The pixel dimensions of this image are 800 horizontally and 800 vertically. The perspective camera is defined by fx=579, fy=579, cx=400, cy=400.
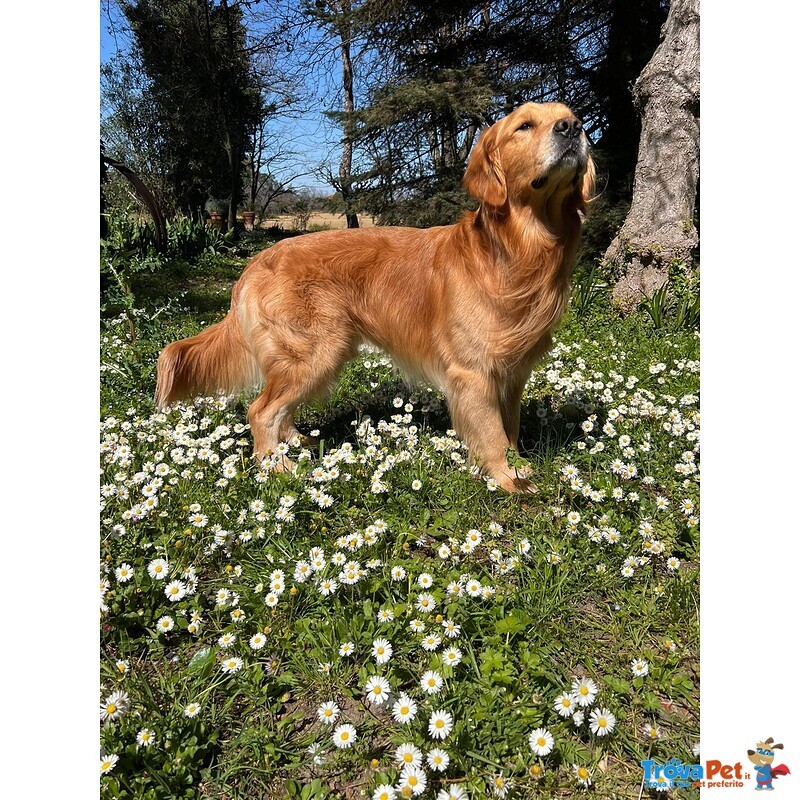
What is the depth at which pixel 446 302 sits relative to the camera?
3.29 m

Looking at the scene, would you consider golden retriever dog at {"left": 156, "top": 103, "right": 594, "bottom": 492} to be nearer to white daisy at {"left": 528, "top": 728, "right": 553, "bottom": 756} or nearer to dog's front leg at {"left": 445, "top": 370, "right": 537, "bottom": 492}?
dog's front leg at {"left": 445, "top": 370, "right": 537, "bottom": 492}

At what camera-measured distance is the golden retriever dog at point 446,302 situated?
290cm

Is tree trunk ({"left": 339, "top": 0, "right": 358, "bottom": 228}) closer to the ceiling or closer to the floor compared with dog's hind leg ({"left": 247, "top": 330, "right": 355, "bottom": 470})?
closer to the ceiling

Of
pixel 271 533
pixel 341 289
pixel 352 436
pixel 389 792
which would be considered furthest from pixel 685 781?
pixel 341 289

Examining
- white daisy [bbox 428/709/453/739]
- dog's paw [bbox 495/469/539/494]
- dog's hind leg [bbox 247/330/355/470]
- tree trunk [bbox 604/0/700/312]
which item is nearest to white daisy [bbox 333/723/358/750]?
white daisy [bbox 428/709/453/739]

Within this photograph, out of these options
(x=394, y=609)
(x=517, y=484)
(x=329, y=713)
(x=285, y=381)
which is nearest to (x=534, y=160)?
(x=517, y=484)

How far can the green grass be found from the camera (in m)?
1.64

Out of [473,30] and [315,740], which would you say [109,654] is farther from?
[473,30]

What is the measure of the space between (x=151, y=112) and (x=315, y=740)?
15.2m

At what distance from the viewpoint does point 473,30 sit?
30.0ft

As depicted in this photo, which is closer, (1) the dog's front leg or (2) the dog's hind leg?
(1) the dog's front leg

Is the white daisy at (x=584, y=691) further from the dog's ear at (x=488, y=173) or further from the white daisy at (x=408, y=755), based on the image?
the dog's ear at (x=488, y=173)

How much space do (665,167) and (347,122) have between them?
5.18 meters
